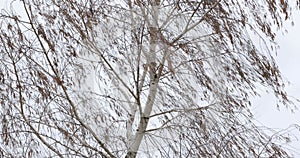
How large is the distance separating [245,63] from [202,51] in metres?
0.24

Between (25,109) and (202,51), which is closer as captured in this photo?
(202,51)

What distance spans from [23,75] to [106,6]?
0.58 metres

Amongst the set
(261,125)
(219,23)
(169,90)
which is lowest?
(261,125)

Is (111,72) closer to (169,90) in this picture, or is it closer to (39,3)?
(169,90)

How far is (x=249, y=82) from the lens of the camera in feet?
8.89

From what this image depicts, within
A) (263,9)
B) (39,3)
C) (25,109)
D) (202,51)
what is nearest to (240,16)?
(263,9)

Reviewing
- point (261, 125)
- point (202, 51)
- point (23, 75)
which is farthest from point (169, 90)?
point (23, 75)

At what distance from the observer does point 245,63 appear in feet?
8.80

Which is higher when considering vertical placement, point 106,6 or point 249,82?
point 106,6

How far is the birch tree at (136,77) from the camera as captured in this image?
2.60m

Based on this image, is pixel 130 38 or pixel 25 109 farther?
pixel 25 109

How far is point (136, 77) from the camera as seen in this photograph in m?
2.79

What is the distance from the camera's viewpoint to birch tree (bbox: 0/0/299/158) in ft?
8.54

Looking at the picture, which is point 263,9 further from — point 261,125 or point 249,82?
point 261,125
